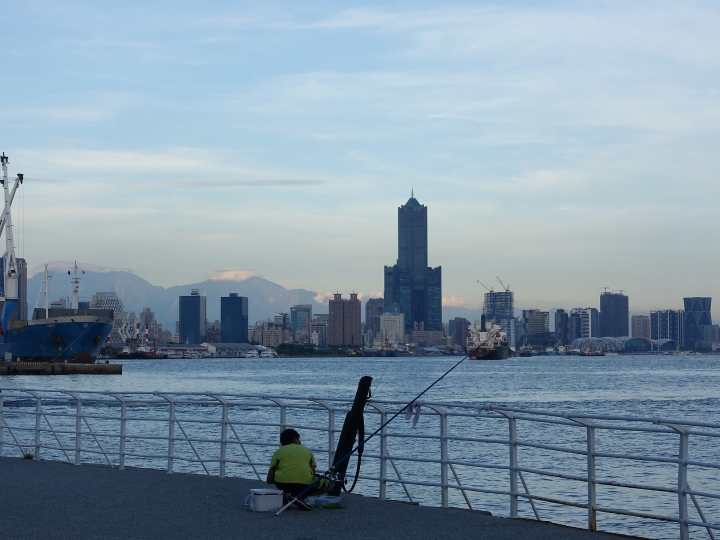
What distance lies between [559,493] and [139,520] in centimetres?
1446

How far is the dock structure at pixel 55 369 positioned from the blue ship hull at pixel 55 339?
363 centimetres

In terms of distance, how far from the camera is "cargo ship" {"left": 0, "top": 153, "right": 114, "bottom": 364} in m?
115

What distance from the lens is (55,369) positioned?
360ft

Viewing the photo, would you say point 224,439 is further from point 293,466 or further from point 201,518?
point 201,518

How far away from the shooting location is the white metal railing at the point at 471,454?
10000 millimetres

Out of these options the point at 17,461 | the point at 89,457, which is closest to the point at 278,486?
the point at 17,461

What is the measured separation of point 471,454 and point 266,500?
70.6ft

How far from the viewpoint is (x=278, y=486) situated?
1062cm

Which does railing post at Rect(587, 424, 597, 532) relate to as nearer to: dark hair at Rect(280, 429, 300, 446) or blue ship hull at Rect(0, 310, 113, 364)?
dark hair at Rect(280, 429, 300, 446)

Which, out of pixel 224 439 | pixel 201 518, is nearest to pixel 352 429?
pixel 201 518

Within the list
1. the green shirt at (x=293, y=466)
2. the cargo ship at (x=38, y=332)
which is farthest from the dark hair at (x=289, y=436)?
the cargo ship at (x=38, y=332)

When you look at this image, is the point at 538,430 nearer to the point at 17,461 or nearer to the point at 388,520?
the point at 17,461

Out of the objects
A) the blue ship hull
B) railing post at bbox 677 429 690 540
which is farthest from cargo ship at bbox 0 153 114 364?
railing post at bbox 677 429 690 540

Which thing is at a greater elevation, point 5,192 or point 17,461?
point 5,192
